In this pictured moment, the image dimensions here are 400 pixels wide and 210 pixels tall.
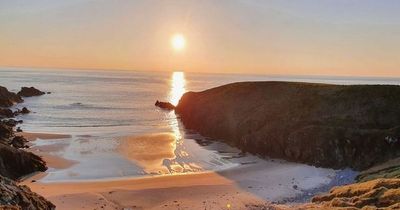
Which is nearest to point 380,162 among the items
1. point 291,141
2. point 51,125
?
point 291,141

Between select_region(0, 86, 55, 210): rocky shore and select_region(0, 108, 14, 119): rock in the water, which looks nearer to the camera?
select_region(0, 86, 55, 210): rocky shore

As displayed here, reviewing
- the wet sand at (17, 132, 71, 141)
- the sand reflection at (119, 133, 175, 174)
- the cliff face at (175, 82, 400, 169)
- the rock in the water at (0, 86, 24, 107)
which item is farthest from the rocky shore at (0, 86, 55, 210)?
the cliff face at (175, 82, 400, 169)

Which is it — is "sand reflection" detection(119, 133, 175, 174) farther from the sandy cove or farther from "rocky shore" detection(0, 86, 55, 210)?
"rocky shore" detection(0, 86, 55, 210)

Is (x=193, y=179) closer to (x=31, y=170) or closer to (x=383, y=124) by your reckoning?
(x=31, y=170)

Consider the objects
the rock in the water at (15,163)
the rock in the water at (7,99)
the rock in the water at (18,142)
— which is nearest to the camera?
the rock in the water at (15,163)

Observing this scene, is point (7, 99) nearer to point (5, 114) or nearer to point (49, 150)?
point (5, 114)

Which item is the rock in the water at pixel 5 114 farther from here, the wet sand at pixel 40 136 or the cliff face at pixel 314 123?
the cliff face at pixel 314 123

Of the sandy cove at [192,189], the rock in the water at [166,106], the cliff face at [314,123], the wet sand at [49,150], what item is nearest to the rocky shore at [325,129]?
the cliff face at [314,123]
